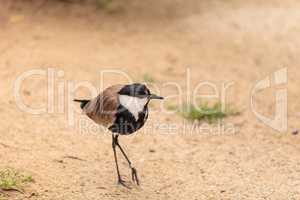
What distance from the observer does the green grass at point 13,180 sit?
15.8ft

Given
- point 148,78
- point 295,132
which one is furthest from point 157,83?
point 295,132

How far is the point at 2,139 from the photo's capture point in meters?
5.84

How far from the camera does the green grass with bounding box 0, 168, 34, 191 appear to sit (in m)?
4.83

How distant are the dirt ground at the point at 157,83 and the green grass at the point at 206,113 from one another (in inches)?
4.3

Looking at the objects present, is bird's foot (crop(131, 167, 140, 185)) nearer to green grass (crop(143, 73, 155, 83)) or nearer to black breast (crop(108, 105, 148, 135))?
black breast (crop(108, 105, 148, 135))

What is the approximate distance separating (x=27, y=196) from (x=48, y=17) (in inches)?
188

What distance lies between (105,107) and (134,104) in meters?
0.28

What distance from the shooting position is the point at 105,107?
201 inches

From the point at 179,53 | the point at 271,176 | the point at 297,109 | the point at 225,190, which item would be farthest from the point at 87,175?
the point at 179,53

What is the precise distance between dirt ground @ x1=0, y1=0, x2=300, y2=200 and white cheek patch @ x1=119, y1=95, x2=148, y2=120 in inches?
27.1

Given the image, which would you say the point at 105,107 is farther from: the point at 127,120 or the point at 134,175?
the point at 134,175

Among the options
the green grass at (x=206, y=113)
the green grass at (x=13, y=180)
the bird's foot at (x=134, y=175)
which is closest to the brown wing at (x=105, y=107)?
the bird's foot at (x=134, y=175)

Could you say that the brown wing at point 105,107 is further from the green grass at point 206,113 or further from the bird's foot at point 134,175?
the green grass at point 206,113

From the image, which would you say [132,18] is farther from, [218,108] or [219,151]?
[219,151]
